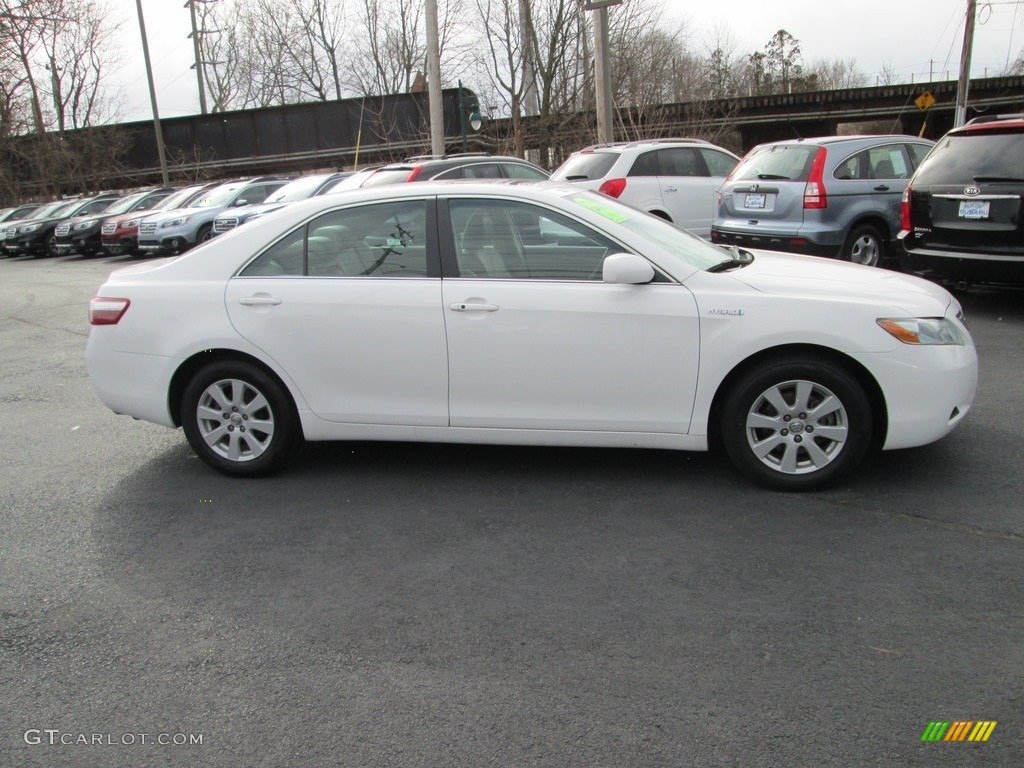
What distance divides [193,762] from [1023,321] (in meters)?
8.11

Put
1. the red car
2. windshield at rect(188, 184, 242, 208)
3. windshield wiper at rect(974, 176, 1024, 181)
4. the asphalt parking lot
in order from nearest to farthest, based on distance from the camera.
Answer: the asphalt parking lot, windshield wiper at rect(974, 176, 1024, 181), windshield at rect(188, 184, 242, 208), the red car

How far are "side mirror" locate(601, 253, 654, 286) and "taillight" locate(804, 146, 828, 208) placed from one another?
20.3ft

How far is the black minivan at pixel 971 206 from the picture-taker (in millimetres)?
7871

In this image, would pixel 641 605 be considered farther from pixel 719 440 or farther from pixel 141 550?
pixel 141 550

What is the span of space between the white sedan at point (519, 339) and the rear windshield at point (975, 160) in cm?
372

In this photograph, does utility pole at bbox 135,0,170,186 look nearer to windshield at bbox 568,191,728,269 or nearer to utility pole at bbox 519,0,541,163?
utility pole at bbox 519,0,541,163

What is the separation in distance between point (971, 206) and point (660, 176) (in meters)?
5.52

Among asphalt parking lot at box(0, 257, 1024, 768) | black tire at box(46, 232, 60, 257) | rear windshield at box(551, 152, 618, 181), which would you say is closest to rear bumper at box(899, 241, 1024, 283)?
asphalt parking lot at box(0, 257, 1024, 768)

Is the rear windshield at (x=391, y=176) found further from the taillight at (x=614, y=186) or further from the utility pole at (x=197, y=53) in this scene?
the utility pole at (x=197, y=53)

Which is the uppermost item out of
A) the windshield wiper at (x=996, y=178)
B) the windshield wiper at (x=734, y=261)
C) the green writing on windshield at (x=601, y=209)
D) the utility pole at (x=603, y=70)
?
the utility pole at (x=603, y=70)

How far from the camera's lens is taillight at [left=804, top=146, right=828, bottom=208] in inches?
392

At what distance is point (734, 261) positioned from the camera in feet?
16.9

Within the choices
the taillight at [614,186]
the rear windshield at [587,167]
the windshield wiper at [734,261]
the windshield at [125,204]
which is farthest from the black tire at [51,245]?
the windshield wiper at [734,261]

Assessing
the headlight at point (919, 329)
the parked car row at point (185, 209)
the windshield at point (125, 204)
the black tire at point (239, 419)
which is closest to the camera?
the headlight at point (919, 329)
